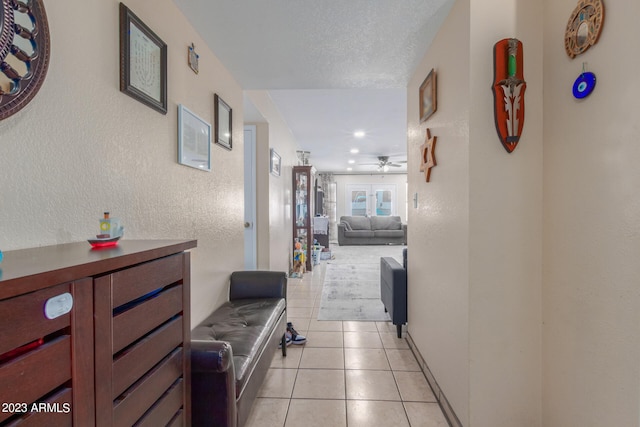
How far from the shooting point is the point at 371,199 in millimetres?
10523

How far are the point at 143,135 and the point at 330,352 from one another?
2029 millimetres

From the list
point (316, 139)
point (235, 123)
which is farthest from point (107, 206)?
point (316, 139)

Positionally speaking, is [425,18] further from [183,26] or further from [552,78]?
[183,26]

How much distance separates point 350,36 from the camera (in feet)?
6.15

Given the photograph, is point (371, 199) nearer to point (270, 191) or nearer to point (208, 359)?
point (270, 191)

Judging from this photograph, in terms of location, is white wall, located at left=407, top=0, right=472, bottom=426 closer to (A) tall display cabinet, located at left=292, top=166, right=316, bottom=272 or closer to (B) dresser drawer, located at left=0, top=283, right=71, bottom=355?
(B) dresser drawer, located at left=0, top=283, right=71, bottom=355

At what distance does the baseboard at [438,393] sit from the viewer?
61.6 inches

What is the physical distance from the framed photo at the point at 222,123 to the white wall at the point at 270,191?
69 cm

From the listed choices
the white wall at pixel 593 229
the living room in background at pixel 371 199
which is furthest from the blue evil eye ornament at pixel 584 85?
the living room in background at pixel 371 199

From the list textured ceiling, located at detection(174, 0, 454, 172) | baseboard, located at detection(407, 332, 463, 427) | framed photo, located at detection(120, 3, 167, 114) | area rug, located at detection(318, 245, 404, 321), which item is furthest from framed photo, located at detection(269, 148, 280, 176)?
baseboard, located at detection(407, 332, 463, 427)

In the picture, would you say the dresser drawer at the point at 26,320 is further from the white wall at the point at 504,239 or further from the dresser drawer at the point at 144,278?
the white wall at the point at 504,239

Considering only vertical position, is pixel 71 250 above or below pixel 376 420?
above

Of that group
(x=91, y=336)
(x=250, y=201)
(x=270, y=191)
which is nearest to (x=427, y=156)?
(x=91, y=336)

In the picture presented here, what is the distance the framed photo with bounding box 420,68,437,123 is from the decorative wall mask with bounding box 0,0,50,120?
1813 millimetres
